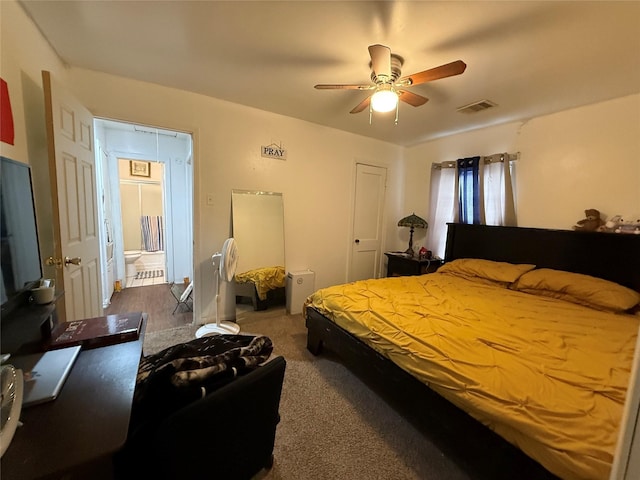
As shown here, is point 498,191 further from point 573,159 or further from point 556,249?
point 556,249

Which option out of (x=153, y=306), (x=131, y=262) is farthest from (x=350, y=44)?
(x=131, y=262)

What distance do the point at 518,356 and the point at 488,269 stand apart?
5.52 ft

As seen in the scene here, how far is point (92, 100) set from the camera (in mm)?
2295

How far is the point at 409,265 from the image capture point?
3768 millimetres

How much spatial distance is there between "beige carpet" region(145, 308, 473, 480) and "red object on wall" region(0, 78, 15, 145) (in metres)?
2.21

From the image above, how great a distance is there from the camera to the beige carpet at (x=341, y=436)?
1.40 metres

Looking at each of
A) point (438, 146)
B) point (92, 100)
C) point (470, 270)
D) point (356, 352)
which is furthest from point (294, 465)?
point (438, 146)

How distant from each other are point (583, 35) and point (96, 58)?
11.2 ft

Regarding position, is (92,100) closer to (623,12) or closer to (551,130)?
(623,12)

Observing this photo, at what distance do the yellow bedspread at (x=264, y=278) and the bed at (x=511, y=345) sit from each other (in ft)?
2.84

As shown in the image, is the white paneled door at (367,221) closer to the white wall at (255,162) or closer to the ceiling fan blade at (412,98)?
the white wall at (255,162)

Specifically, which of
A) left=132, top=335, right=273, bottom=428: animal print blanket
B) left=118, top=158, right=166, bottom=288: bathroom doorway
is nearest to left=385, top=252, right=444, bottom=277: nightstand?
left=132, top=335, right=273, bottom=428: animal print blanket

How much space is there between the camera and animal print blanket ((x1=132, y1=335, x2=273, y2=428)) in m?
0.88

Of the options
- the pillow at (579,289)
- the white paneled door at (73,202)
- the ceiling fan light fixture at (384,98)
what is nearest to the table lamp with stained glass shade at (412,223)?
the pillow at (579,289)
